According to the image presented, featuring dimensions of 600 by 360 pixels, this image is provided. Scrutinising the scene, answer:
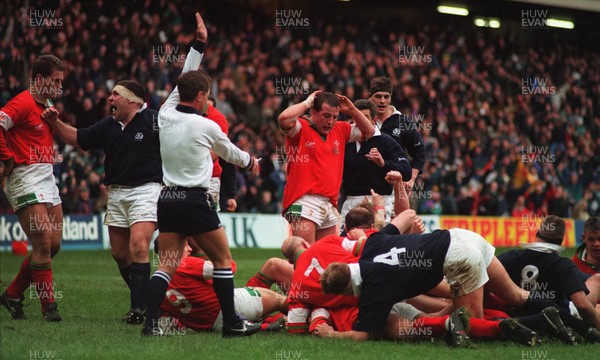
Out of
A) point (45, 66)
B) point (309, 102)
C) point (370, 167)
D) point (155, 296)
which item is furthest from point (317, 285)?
point (45, 66)

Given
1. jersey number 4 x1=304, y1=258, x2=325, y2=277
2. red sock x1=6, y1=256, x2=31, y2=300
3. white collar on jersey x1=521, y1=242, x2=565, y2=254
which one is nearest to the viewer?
jersey number 4 x1=304, y1=258, x2=325, y2=277

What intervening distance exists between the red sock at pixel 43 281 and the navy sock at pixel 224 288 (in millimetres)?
2100

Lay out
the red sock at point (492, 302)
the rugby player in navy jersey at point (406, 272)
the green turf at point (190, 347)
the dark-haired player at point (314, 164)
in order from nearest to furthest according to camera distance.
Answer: the green turf at point (190, 347) < the rugby player in navy jersey at point (406, 272) < the red sock at point (492, 302) < the dark-haired player at point (314, 164)

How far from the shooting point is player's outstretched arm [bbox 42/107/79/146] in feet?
27.1

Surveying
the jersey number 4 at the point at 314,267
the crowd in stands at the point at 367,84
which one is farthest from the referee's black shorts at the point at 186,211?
the crowd in stands at the point at 367,84

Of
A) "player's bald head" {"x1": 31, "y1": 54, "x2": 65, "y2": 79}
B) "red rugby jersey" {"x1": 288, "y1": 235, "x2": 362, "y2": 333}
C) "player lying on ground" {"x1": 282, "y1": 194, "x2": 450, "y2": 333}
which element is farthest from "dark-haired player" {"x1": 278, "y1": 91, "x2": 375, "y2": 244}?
"player's bald head" {"x1": 31, "y1": 54, "x2": 65, "y2": 79}

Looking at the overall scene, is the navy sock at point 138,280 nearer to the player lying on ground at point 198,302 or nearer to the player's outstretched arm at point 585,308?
the player lying on ground at point 198,302

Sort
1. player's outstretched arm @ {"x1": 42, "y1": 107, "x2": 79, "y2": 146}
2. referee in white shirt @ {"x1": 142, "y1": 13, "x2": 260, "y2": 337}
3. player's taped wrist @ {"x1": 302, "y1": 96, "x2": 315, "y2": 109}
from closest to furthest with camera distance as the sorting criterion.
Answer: referee in white shirt @ {"x1": 142, "y1": 13, "x2": 260, "y2": 337}
player's outstretched arm @ {"x1": 42, "y1": 107, "x2": 79, "y2": 146}
player's taped wrist @ {"x1": 302, "y1": 96, "x2": 315, "y2": 109}

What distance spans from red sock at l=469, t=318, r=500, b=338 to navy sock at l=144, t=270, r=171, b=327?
2.54 meters

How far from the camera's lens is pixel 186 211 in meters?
7.04

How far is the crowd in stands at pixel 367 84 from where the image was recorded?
21328 mm

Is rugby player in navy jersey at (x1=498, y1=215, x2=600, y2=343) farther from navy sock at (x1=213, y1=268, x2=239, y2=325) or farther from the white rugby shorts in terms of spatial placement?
navy sock at (x1=213, y1=268, x2=239, y2=325)

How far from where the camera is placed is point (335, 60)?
27.5m

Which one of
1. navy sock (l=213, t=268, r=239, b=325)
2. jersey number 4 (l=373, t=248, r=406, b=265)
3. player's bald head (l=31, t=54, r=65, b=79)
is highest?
player's bald head (l=31, t=54, r=65, b=79)
